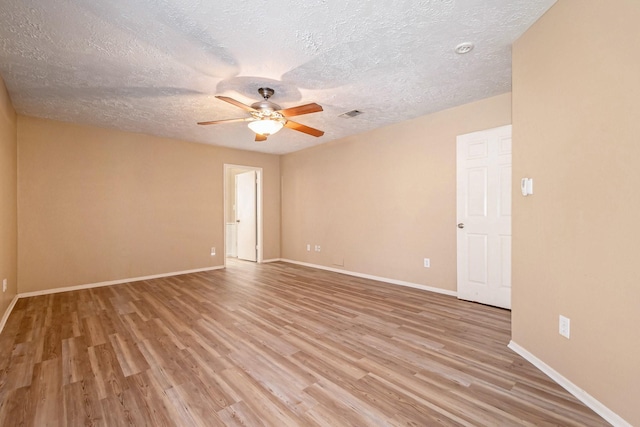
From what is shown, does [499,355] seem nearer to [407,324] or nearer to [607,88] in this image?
[407,324]

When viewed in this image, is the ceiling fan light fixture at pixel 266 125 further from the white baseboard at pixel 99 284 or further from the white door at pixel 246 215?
the white door at pixel 246 215

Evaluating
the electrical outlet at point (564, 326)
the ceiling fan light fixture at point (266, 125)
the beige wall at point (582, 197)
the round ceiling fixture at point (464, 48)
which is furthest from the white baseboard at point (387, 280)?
the ceiling fan light fixture at point (266, 125)

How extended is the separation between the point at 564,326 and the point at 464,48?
7.11 ft

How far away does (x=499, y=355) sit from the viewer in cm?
214

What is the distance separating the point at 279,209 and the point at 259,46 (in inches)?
181

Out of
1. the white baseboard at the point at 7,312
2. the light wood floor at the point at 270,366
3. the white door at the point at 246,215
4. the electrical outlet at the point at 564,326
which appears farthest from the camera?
the white door at the point at 246,215

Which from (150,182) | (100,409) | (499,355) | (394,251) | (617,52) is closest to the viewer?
(617,52)

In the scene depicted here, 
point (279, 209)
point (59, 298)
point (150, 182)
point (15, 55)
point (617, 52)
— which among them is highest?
point (15, 55)

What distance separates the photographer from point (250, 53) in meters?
2.32

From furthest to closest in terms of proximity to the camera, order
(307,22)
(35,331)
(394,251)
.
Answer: (394,251) < (35,331) < (307,22)

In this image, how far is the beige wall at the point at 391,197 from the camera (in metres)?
3.72

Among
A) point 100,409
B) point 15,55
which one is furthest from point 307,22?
point 100,409

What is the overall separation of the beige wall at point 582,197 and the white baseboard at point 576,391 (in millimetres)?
30

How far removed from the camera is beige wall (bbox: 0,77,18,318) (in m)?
2.81
